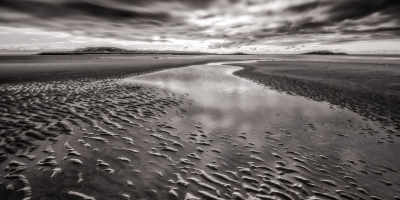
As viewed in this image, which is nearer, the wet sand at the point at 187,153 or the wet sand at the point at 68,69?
the wet sand at the point at 187,153

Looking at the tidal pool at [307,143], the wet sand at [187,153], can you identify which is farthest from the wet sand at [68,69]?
the tidal pool at [307,143]

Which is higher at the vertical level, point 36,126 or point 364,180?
point 36,126

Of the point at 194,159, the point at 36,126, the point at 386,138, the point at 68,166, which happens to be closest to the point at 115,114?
the point at 36,126

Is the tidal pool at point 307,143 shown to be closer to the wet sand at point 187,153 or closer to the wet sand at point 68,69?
the wet sand at point 187,153

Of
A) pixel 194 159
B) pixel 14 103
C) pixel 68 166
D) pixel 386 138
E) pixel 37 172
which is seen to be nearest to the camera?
pixel 37 172

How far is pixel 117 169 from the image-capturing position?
6.00 meters

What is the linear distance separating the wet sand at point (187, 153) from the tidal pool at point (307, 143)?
1.7 inches

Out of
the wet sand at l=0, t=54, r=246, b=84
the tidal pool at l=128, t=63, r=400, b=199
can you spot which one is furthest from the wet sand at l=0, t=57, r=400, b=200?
the wet sand at l=0, t=54, r=246, b=84

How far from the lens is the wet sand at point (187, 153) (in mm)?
5324

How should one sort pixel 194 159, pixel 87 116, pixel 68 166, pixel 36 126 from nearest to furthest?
1. pixel 68 166
2. pixel 194 159
3. pixel 36 126
4. pixel 87 116

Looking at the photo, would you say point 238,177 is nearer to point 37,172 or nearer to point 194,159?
point 194,159

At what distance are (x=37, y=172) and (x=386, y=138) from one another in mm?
15090

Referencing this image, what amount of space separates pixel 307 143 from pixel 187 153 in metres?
5.83

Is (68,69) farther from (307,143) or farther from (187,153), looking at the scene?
(307,143)
